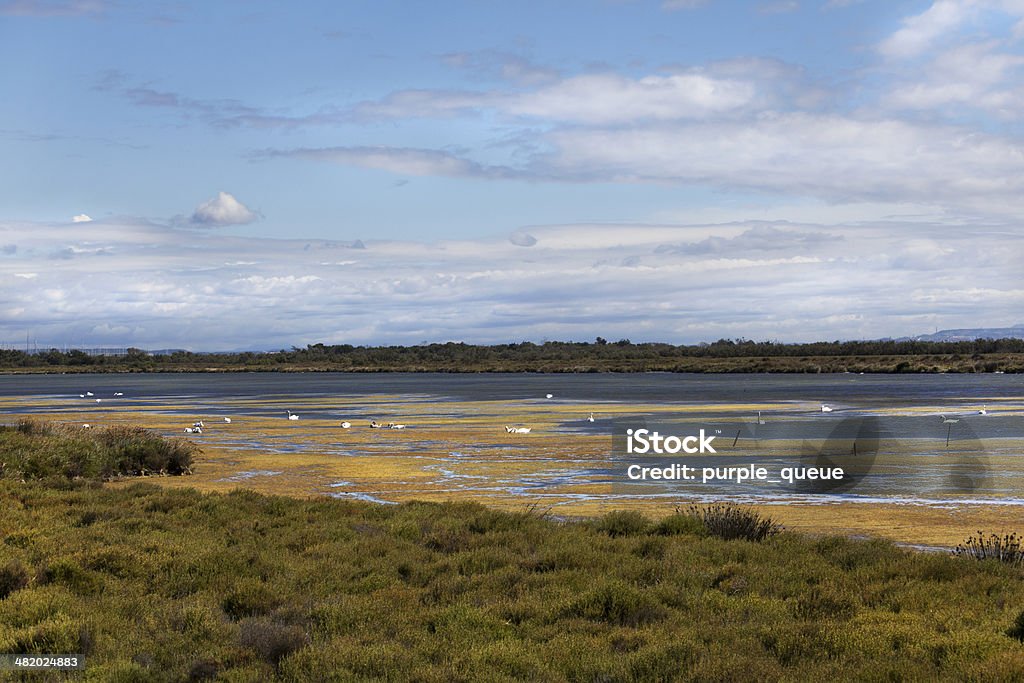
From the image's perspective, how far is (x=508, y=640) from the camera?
893cm

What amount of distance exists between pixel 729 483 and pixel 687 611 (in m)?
13.1

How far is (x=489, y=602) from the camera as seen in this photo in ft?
34.2

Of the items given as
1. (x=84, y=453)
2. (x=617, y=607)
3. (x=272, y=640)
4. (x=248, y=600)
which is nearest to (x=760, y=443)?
(x=84, y=453)

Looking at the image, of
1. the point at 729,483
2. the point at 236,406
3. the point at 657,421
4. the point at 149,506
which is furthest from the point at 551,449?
the point at 236,406

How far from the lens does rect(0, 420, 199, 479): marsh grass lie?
73.8 ft

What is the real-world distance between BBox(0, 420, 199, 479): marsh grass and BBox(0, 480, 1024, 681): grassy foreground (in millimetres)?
7290

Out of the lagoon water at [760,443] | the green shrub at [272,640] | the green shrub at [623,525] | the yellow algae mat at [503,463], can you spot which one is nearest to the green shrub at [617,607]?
the green shrub at [272,640]

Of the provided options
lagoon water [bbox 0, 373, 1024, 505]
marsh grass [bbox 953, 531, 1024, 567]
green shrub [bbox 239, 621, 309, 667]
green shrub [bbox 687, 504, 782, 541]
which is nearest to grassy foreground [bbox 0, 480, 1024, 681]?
green shrub [bbox 239, 621, 309, 667]

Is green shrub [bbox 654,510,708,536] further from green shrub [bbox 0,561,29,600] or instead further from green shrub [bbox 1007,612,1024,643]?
green shrub [bbox 0,561,29,600]

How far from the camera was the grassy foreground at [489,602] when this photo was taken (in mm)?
8203

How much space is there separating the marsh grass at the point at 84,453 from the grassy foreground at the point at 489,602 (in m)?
7.29

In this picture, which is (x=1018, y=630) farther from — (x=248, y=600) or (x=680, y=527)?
(x=248, y=600)

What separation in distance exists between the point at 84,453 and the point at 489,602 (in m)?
17.7

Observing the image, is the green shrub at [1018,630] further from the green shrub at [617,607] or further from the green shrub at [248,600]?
the green shrub at [248,600]
